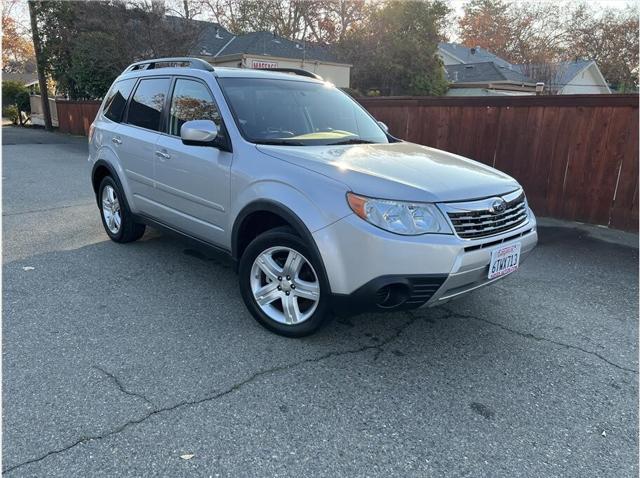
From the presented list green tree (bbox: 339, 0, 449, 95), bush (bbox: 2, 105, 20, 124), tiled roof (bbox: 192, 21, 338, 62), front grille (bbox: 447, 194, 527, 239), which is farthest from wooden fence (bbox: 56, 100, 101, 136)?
front grille (bbox: 447, 194, 527, 239)

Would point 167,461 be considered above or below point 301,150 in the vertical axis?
below

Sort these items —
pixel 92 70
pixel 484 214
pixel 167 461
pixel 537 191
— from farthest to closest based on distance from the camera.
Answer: pixel 92 70, pixel 537 191, pixel 484 214, pixel 167 461

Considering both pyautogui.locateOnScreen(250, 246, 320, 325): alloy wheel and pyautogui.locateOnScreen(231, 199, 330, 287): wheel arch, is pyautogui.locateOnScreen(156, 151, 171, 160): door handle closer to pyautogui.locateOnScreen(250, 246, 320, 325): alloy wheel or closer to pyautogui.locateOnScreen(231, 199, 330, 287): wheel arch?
pyautogui.locateOnScreen(231, 199, 330, 287): wheel arch

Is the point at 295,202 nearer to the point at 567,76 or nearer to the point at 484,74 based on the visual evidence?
the point at 484,74

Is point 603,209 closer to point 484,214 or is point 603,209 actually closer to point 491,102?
point 491,102

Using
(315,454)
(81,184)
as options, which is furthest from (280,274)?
(81,184)

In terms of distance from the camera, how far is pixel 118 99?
535 centimetres

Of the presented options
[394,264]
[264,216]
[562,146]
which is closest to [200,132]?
[264,216]

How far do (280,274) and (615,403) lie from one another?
218cm

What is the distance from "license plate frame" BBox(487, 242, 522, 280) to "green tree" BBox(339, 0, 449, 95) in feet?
93.4

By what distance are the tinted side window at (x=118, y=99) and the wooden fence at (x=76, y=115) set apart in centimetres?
1542

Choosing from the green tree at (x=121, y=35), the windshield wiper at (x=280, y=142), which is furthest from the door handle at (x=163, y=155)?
the green tree at (x=121, y=35)

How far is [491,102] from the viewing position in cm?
769

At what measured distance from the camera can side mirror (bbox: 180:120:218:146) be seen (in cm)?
357
